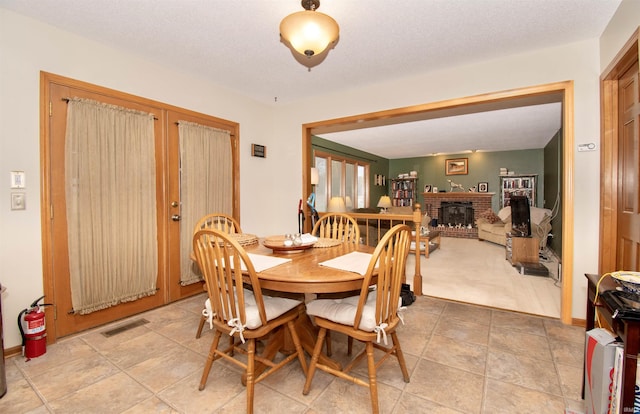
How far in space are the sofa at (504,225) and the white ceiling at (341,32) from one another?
369 centimetres

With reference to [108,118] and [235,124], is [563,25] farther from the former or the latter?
[108,118]

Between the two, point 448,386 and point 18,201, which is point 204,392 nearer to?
point 448,386

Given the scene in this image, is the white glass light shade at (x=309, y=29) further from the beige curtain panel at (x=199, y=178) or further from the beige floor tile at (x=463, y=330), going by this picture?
the beige floor tile at (x=463, y=330)

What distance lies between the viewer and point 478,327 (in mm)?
2453

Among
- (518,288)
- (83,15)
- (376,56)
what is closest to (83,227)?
(83,15)

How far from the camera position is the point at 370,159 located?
341 inches

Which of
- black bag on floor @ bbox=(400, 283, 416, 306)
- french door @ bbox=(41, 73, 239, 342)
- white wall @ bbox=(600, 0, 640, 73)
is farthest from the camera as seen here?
black bag on floor @ bbox=(400, 283, 416, 306)

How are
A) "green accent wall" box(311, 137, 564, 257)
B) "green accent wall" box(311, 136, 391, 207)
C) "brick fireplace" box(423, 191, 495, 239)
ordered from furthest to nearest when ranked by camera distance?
1. "brick fireplace" box(423, 191, 495, 239)
2. "green accent wall" box(311, 137, 564, 257)
3. "green accent wall" box(311, 136, 391, 207)

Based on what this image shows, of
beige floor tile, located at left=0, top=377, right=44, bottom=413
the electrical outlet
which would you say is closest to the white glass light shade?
the electrical outlet

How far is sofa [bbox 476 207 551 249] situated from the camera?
5180 millimetres

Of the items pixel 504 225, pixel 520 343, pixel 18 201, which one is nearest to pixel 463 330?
pixel 520 343

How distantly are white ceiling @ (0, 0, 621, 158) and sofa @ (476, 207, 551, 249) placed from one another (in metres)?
3.69

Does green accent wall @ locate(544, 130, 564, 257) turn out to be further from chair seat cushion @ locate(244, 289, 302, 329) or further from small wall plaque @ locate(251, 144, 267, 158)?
chair seat cushion @ locate(244, 289, 302, 329)

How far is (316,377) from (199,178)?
7.69 feet
